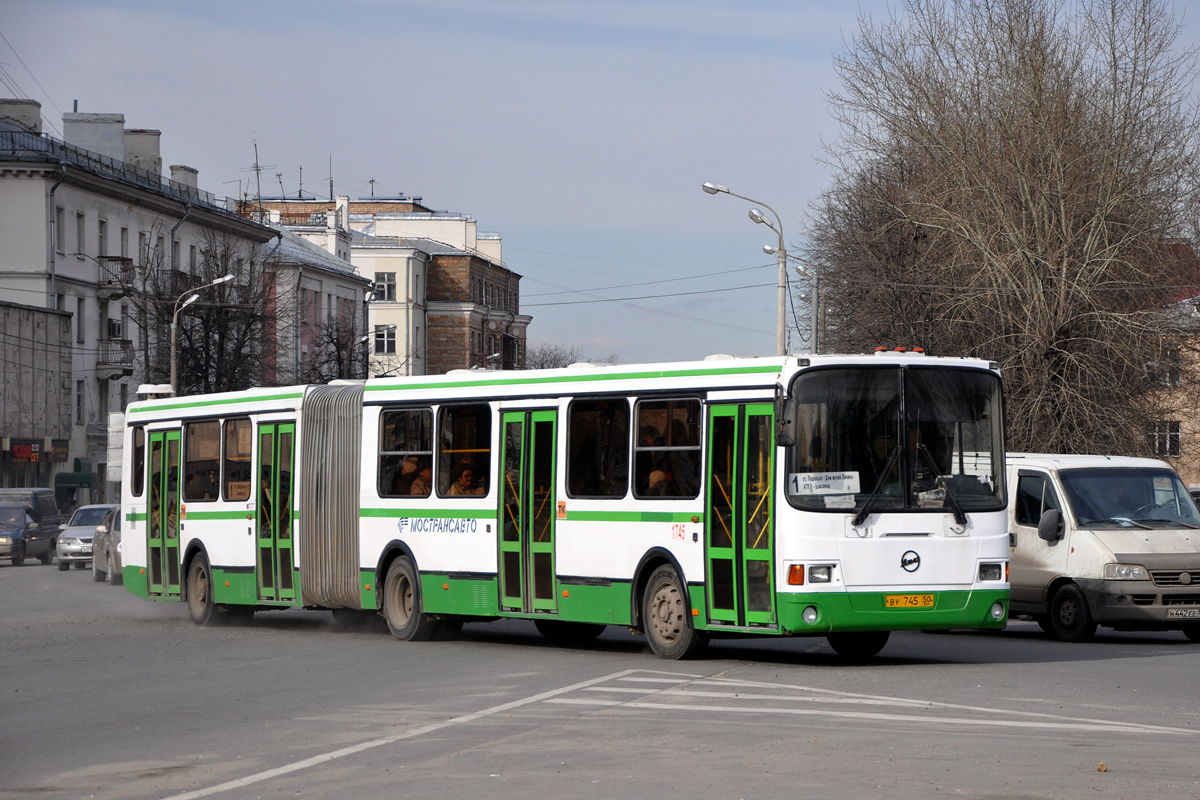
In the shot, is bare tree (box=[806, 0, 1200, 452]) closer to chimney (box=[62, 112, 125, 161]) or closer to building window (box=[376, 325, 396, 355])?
chimney (box=[62, 112, 125, 161])

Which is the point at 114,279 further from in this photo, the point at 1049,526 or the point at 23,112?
the point at 1049,526

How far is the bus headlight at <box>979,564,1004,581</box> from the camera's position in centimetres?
1530

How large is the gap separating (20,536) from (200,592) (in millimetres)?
23692

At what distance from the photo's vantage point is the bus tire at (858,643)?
1623 cm

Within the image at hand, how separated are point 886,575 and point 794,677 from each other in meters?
1.27

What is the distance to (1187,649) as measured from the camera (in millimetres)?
17703

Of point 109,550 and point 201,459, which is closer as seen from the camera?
point 201,459

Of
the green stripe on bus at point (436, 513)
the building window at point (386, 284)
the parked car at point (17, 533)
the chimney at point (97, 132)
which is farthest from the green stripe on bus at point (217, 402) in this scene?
the building window at point (386, 284)

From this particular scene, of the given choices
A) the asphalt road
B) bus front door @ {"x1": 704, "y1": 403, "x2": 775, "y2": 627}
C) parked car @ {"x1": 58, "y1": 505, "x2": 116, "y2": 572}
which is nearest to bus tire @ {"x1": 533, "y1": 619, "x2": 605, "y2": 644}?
the asphalt road

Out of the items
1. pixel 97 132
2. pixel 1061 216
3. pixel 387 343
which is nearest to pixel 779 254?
pixel 1061 216

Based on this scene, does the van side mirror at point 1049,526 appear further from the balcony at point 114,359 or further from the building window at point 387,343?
the building window at point 387,343

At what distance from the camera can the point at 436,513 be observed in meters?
18.5

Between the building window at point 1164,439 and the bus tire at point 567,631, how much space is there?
Answer: 17.7 m

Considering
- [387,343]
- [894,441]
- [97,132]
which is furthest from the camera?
[387,343]
